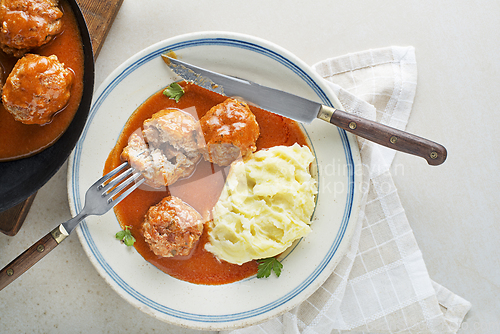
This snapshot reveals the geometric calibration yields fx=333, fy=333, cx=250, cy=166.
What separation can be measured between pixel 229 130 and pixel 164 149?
2.72 feet

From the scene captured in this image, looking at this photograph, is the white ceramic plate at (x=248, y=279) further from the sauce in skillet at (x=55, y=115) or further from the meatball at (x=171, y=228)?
the sauce in skillet at (x=55, y=115)

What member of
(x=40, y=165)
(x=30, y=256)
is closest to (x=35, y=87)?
(x=40, y=165)

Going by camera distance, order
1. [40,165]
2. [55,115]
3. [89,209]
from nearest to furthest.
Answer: [55,115] < [40,165] < [89,209]

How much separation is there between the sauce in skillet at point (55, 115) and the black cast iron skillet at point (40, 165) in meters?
0.06

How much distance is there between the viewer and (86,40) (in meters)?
3.12

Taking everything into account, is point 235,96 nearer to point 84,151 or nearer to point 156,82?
point 156,82

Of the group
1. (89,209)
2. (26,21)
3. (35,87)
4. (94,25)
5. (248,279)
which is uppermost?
(26,21)

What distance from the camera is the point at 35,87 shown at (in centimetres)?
301

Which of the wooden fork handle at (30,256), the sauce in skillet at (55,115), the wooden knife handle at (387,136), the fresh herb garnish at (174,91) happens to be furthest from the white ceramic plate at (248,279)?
the sauce in skillet at (55,115)

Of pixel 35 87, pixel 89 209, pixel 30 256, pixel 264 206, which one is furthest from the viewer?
pixel 264 206

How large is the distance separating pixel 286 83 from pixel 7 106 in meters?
2.92

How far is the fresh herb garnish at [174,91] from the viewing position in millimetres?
4082

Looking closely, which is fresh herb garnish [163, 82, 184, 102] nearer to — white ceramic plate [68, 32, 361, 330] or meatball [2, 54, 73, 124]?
white ceramic plate [68, 32, 361, 330]

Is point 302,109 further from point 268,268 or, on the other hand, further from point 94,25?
point 94,25
